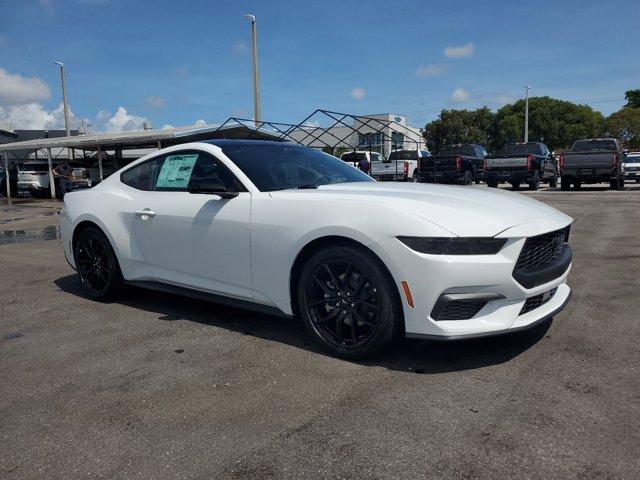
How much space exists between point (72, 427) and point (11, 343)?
5.71 feet

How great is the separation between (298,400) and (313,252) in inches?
39.4

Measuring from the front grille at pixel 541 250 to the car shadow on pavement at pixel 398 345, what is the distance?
580 mm

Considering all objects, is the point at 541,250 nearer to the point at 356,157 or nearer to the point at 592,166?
the point at 356,157

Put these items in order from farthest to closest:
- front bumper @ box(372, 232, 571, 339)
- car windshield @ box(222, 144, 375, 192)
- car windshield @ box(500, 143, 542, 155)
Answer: car windshield @ box(500, 143, 542, 155)
car windshield @ box(222, 144, 375, 192)
front bumper @ box(372, 232, 571, 339)

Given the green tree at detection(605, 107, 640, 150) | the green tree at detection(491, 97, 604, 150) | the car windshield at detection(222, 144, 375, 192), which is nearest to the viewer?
the car windshield at detection(222, 144, 375, 192)

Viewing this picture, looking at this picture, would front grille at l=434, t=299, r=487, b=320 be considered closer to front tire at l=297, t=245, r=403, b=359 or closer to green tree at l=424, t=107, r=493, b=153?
front tire at l=297, t=245, r=403, b=359

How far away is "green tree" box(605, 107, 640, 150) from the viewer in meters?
53.2

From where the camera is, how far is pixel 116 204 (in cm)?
491

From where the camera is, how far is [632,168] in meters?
24.0

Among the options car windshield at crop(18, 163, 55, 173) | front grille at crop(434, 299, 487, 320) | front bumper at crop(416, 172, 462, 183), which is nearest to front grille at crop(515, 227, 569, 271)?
front grille at crop(434, 299, 487, 320)

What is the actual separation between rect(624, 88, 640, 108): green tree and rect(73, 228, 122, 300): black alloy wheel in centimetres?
8722

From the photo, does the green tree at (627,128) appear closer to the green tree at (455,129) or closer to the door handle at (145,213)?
the green tree at (455,129)

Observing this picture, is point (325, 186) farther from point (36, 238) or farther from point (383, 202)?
point (36, 238)

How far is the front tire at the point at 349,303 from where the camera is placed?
10.7 feet
